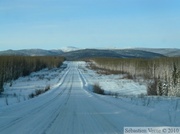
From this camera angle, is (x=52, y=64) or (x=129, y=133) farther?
(x=52, y=64)

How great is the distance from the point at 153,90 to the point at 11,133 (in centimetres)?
2621

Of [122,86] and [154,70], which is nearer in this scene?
[122,86]

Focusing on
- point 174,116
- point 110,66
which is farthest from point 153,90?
point 110,66

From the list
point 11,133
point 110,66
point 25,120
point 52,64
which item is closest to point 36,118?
Answer: point 25,120

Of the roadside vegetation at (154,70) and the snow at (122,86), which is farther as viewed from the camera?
the snow at (122,86)

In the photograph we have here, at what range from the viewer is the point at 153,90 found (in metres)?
34.7

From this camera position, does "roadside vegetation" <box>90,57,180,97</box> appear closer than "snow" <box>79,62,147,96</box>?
Yes

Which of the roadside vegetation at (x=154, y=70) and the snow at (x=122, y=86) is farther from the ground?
the roadside vegetation at (x=154, y=70)

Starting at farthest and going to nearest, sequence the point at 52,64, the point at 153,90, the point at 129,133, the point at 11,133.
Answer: the point at 52,64, the point at 153,90, the point at 11,133, the point at 129,133

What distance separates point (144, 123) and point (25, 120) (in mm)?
4692

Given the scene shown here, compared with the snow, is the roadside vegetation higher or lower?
higher

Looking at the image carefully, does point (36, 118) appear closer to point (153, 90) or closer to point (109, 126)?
point (109, 126)

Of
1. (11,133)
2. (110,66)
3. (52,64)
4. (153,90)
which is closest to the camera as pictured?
(11,133)

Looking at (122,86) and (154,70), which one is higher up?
(154,70)
